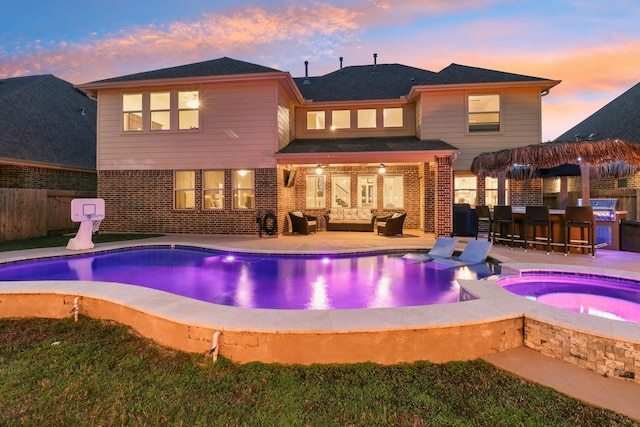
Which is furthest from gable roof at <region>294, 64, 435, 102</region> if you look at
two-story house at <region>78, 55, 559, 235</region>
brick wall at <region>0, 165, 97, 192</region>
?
brick wall at <region>0, 165, 97, 192</region>

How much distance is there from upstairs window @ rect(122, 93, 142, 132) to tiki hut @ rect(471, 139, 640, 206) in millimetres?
12501

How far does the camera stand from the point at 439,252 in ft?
26.9

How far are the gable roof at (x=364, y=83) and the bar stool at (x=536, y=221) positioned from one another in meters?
7.45

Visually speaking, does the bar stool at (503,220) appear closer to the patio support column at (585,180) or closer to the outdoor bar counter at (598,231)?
the outdoor bar counter at (598,231)

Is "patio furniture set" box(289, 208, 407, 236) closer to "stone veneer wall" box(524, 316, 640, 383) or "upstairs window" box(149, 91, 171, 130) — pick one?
"upstairs window" box(149, 91, 171, 130)

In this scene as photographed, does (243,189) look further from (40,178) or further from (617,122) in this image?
(617,122)

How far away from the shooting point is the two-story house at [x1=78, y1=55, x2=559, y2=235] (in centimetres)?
1180

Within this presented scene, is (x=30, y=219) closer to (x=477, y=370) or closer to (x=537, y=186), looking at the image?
(x=477, y=370)

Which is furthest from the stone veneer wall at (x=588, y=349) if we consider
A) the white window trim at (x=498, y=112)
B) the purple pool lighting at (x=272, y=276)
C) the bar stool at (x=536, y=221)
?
the white window trim at (x=498, y=112)

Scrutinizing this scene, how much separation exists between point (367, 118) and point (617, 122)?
13511 mm

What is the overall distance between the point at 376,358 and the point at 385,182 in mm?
12482

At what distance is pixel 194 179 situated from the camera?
12.5 m

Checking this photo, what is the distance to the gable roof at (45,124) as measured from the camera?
490 inches

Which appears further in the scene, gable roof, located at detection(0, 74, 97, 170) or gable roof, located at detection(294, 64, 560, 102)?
gable roof, located at detection(0, 74, 97, 170)
